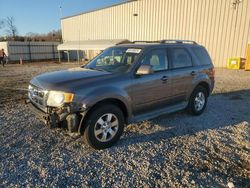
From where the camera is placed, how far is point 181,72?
5238 mm

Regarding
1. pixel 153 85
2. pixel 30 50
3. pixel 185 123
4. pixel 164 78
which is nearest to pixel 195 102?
pixel 185 123

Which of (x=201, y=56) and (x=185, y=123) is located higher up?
(x=201, y=56)

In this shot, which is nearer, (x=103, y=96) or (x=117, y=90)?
(x=103, y=96)

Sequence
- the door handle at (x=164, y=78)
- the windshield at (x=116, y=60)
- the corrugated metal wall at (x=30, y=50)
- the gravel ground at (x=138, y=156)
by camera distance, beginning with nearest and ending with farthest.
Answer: the gravel ground at (x=138, y=156)
the windshield at (x=116, y=60)
the door handle at (x=164, y=78)
the corrugated metal wall at (x=30, y=50)

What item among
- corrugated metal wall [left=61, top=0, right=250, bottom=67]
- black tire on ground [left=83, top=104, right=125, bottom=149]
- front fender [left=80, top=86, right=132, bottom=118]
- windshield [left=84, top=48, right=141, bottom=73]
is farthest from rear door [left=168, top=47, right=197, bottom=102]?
corrugated metal wall [left=61, top=0, right=250, bottom=67]

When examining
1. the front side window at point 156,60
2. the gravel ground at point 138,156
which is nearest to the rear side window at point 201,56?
the front side window at point 156,60

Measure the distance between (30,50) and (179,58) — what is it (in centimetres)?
2967

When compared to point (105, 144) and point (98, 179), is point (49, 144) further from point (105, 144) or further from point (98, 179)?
point (98, 179)

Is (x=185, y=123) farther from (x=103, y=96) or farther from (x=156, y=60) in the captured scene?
(x=103, y=96)

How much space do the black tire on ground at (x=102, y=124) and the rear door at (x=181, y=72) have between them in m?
1.68

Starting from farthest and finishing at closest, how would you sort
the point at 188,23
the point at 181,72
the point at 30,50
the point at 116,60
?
the point at 30,50 < the point at 188,23 < the point at 181,72 < the point at 116,60

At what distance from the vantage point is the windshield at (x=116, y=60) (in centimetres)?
447

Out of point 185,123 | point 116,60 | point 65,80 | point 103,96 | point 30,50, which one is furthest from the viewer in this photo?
point 30,50

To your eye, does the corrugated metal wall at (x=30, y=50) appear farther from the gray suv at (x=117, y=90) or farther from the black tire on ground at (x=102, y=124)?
the black tire on ground at (x=102, y=124)
